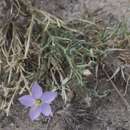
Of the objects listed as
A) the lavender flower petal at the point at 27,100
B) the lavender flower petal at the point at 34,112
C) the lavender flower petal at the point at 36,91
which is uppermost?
the lavender flower petal at the point at 36,91

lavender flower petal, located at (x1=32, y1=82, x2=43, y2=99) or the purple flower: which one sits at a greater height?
lavender flower petal, located at (x1=32, y1=82, x2=43, y2=99)

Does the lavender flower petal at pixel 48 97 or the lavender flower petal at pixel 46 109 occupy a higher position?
the lavender flower petal at pixel 48 97

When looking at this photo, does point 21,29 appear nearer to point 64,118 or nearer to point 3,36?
point 3,36

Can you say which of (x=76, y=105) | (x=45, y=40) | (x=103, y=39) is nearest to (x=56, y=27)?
(x=45, y=40)


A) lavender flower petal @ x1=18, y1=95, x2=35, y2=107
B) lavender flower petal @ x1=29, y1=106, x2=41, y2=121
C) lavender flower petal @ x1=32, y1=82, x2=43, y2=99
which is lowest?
lavender flower petal @ x1=29, y1=106, x2=41, y2=121
